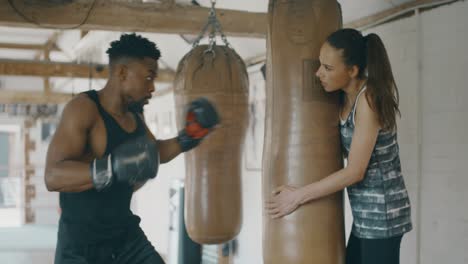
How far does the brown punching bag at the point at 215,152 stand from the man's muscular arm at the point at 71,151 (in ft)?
2.78

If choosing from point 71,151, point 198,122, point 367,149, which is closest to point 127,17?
point 198,122

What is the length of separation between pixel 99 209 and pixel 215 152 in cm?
91

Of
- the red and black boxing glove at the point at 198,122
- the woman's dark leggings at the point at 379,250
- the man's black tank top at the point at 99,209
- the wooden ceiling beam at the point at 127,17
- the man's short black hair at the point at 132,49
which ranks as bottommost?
the woman's dark leggings at the point at 379,250

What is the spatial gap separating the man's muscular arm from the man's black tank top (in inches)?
3.6

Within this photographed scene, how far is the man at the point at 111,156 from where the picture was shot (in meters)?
2.07

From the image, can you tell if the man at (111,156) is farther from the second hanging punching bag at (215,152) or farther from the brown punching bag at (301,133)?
the second hanging punching bag at (215,152)

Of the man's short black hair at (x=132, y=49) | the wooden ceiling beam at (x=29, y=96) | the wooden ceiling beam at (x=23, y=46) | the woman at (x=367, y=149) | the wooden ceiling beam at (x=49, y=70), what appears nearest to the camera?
the woman at (x=367, y=149)

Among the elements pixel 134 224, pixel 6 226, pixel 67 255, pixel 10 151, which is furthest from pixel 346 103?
pixel 10 151

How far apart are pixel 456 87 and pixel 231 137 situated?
118 cm

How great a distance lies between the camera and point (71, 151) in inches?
83.7

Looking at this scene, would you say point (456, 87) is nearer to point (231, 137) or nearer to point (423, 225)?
point (423, 225)

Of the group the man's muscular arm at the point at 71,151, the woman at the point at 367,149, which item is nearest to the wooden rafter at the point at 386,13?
the woman at the point at 367,149

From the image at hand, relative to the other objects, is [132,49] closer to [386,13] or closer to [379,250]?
[379,250]

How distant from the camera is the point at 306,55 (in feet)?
7.36
